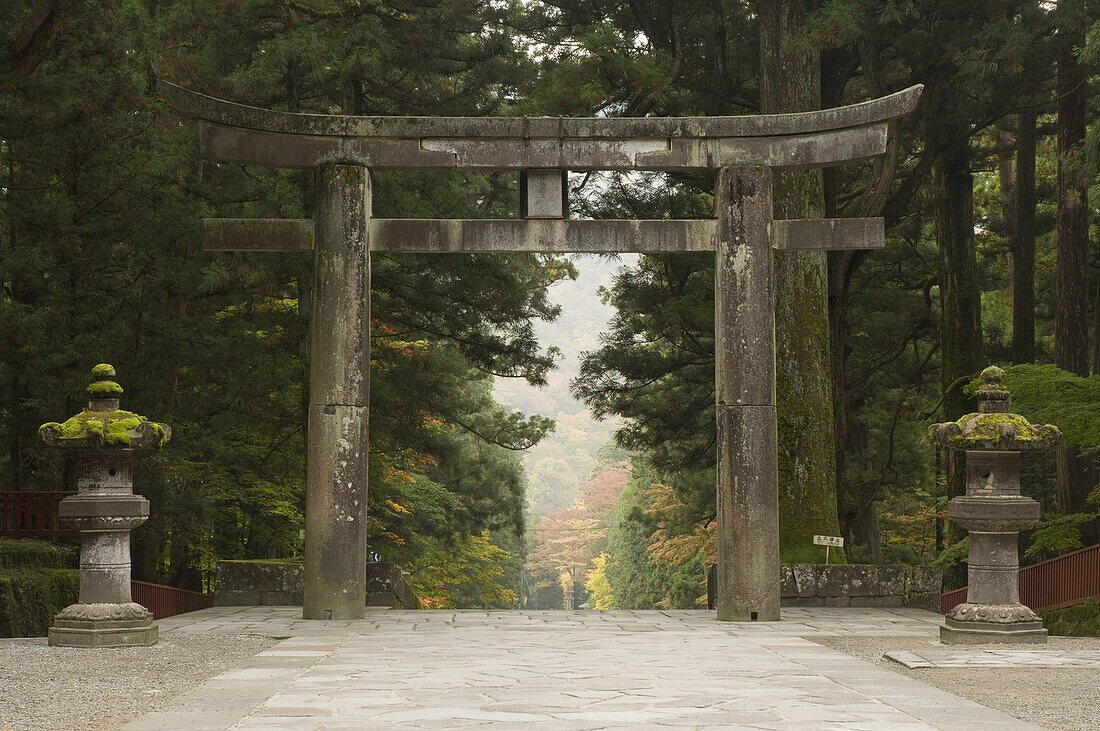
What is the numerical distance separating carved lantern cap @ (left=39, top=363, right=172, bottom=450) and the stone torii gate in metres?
1.96

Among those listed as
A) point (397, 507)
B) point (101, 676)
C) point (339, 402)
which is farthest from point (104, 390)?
point (397, 507)

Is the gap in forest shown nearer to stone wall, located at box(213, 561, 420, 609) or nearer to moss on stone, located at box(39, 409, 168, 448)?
stone wall, located at box(213, 561, 420, 609)

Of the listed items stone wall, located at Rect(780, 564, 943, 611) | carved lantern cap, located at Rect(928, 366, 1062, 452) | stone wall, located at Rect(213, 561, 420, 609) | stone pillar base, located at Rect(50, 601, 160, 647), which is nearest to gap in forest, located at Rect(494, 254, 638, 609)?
stone wall, located at Rect(780, 564, 943, 611)

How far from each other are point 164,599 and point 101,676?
1055cm

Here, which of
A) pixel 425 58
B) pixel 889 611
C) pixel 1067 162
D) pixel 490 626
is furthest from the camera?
pixel 425 58

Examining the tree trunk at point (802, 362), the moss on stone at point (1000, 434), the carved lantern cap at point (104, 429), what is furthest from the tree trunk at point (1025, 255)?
the carved lantern cap at point (104, 429)

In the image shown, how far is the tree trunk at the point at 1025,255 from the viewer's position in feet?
63.5

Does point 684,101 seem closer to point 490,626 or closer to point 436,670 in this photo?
point 490,626

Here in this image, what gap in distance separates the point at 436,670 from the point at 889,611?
707 centimetres

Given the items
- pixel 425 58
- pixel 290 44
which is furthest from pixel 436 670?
pixel 425 58

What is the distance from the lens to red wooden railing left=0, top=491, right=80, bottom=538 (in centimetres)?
1627

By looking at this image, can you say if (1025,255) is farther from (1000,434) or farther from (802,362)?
(1000,434)

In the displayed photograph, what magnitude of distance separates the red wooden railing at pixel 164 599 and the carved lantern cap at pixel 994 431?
10.3 m

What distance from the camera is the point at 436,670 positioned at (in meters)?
7.46
